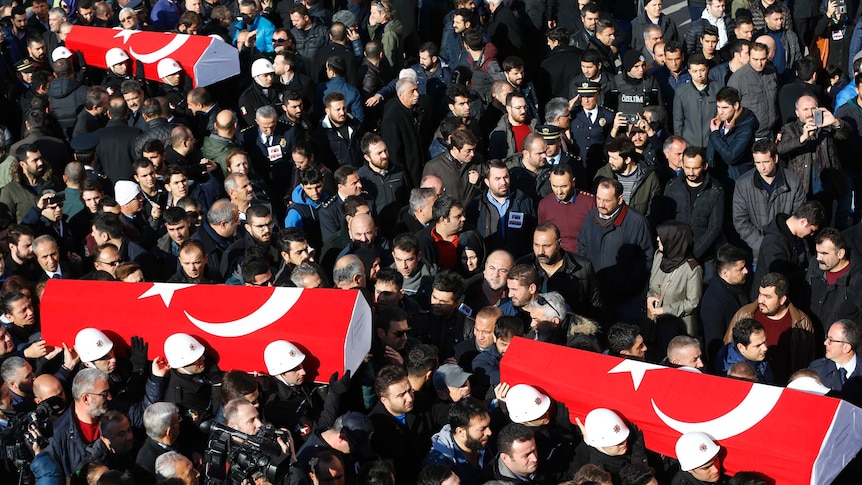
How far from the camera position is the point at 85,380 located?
7.38 metres

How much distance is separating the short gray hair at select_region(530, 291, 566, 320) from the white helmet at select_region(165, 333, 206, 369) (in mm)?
2176

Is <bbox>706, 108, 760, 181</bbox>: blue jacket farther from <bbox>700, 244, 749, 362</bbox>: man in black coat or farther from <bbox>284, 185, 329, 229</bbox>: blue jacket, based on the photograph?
<bbox>284, 185, 329, 229</bbox>: blue jacket

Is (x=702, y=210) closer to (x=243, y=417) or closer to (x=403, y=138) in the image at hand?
(x=403, y=138)

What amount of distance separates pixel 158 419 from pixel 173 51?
611 cm

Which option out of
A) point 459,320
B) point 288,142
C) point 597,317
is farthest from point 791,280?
point 288,142

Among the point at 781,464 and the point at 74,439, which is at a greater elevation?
the point at 781,464

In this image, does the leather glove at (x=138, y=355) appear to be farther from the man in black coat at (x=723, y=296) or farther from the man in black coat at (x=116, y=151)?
the man in black coat at (x=723, y=296)

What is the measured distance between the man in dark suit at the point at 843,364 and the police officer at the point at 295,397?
3.00 metres

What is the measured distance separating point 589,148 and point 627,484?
16.9 feet

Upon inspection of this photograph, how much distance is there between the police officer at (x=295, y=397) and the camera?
23.9 feet

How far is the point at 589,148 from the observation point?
1120 centimetres

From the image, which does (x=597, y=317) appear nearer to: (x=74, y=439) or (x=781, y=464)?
(x=781, y=464)

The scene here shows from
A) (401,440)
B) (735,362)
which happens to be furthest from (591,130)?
(401,440)

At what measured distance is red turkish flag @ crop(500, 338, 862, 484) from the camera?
6.59 meters
